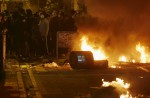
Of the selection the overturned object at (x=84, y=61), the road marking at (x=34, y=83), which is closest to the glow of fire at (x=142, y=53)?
the overturned object at (x=84, y=61)

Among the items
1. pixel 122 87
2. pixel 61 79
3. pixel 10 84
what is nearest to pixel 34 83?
pixel 10 84

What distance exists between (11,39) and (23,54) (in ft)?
4.14

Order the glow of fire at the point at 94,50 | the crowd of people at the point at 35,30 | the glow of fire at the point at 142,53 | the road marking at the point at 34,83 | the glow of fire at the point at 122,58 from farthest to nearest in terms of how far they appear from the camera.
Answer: the glow of fire at the point at 122,58 < the glow of fire at the point at 142,53 < the crowd of people at the point at 35,30 < the glow of fire at the point at 94,50 < the road marking at the point at 34,83

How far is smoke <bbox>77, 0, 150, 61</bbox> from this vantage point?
2670 centimetres

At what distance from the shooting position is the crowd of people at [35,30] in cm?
2375

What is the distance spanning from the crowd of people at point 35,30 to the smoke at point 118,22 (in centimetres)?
112

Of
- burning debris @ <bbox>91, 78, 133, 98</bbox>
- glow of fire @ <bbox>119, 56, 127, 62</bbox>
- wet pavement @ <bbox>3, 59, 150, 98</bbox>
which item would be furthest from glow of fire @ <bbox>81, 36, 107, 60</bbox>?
burning debris @ <bbox>91, 78, 133, 98</bbox>

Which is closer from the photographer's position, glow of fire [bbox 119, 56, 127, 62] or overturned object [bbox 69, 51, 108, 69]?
overturned object [bbox 69, 51, 108, 69]

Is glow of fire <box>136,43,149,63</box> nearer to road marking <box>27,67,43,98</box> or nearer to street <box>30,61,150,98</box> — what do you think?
street <box>30,61,150,98</box>

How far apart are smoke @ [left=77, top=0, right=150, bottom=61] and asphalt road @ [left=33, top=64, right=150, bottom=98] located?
5210 millimetres

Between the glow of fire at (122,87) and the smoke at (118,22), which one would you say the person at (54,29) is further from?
the glow of fire at (122,87)

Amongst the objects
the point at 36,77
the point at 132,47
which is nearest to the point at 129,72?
the point at 36,77

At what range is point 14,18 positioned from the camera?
76.5ft

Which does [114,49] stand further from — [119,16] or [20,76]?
[20,76]
